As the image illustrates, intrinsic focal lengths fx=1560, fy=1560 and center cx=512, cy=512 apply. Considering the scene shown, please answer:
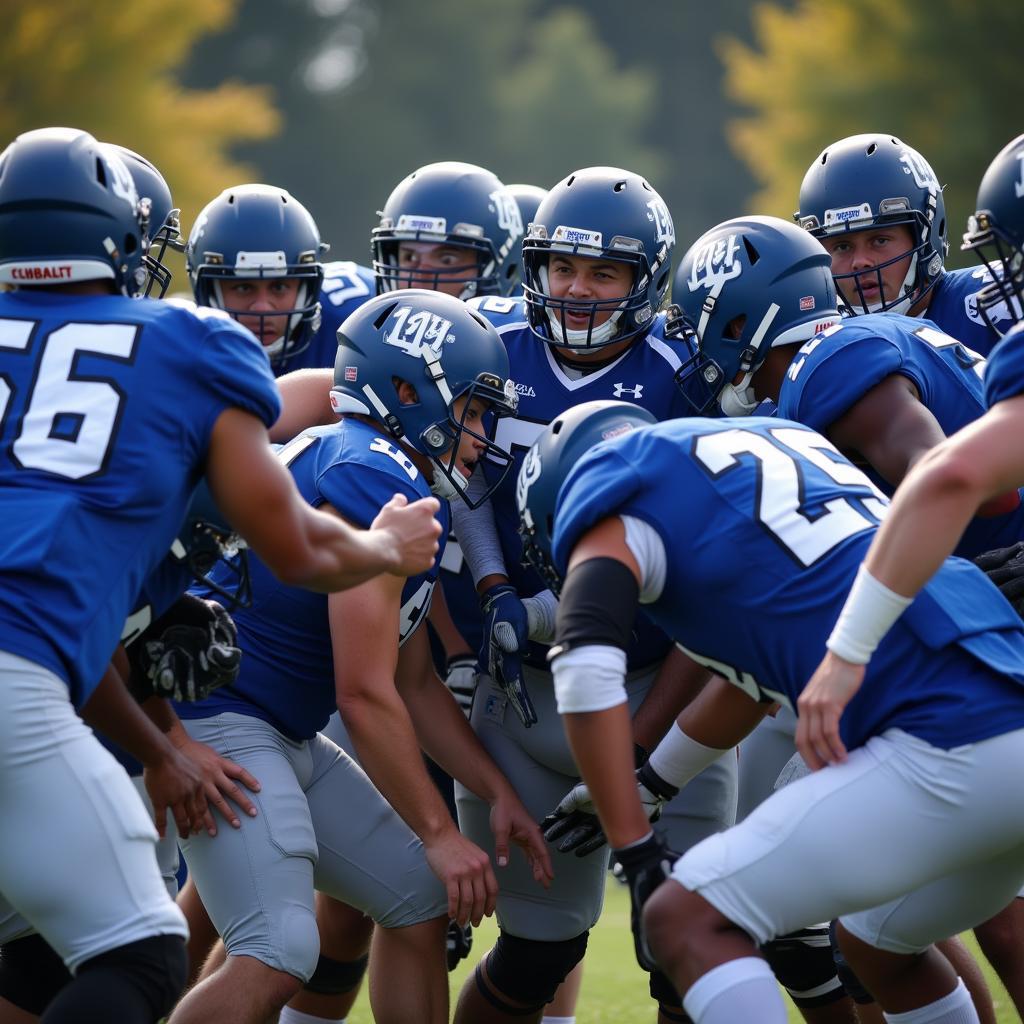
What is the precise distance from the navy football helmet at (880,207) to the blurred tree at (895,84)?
32.4ft

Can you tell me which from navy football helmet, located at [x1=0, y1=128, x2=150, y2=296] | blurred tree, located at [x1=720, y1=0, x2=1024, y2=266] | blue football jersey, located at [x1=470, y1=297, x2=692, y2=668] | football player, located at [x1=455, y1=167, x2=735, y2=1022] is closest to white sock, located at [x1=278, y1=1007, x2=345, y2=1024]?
football player, located at [x1=455, y1=167, x2=735, y2=1022]

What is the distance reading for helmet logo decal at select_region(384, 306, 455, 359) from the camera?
3793 millimetres

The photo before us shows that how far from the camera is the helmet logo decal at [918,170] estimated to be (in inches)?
186

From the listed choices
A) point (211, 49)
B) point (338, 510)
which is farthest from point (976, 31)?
point (211, 49)

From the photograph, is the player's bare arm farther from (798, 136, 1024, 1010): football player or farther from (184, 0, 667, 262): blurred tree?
(184, 0, 667, 262): blurred tree

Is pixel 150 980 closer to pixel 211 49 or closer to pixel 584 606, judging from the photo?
pixel 584 606

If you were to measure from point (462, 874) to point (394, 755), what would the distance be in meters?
0.32

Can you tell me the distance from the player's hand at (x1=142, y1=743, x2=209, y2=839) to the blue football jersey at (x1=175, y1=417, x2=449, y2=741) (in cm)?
26

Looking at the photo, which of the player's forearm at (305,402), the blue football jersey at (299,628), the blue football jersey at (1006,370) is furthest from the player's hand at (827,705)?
the player's forearm at (305,402)

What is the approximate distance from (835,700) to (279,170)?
28.2 meters

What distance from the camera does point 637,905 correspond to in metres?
2.77

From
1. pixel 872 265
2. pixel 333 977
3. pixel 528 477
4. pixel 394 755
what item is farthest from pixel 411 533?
pixel 872 265

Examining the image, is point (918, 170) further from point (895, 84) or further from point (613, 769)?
point (895, 84)

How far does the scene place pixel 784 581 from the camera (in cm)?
282
